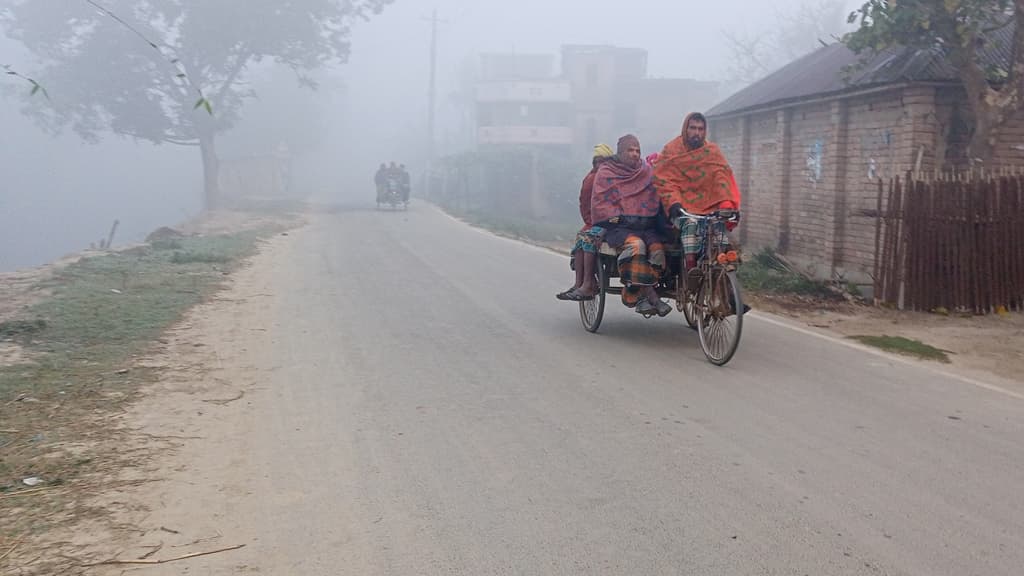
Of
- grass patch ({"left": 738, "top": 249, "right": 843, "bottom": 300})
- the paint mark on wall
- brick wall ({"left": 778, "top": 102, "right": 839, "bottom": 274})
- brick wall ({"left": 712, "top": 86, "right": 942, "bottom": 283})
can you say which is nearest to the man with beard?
brick wall ({"left": 712, "top": 86, "right": 942, "bottom": 283})

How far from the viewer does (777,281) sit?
1280 cm

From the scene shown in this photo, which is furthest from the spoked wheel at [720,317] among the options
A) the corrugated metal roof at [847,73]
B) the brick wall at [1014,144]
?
the brick wall at [1014,144]

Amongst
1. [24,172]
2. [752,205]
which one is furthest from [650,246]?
[24,172]

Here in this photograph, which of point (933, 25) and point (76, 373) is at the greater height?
point (933, 25)

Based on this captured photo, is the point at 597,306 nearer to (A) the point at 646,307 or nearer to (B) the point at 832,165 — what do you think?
(A) the point at 646,307

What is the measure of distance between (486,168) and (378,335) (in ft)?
116

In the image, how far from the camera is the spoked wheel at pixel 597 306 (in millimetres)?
9164

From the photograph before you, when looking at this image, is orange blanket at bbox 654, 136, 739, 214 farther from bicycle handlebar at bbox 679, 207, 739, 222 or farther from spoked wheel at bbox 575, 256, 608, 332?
spoked wheel at bbox 575, 256, 608, 332

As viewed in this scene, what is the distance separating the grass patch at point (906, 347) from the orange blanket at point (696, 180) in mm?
2049

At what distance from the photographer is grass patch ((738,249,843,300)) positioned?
1226 centimetres

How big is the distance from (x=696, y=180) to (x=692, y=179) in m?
0.04

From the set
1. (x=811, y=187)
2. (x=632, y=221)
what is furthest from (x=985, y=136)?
(x=632, y=221)

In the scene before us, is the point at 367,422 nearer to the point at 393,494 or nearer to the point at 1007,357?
the point at 393,494

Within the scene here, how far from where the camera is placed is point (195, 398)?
659 cm
